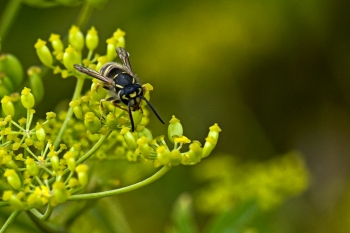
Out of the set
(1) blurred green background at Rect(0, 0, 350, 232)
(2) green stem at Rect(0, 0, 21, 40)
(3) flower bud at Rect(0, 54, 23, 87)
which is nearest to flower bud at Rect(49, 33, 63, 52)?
(3) flower bud at Rect(0, 54, 23, 87)

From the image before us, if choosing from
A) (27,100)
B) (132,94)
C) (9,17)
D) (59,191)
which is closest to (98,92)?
(132,94)

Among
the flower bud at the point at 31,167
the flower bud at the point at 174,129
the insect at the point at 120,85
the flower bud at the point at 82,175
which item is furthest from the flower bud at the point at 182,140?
the flower bud at the point at 31,167

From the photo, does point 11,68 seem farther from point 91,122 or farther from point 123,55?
point 91,122

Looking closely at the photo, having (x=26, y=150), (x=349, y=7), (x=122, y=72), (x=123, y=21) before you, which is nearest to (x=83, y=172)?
(x=26, y=150)

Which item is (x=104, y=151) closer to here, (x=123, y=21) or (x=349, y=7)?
(x=123, y=21)

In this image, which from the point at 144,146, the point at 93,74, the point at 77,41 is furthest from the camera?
the point at 77,41

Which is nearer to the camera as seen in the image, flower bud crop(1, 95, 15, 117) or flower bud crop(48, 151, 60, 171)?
flower bud crop(48, 151, 60, 171)

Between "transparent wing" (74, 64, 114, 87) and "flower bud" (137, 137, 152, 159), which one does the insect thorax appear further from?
"flower bud" (137, 137, 152, 159)

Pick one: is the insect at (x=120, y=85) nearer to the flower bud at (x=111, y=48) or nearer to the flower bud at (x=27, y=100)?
the flower bud at (x=111, y=48)
